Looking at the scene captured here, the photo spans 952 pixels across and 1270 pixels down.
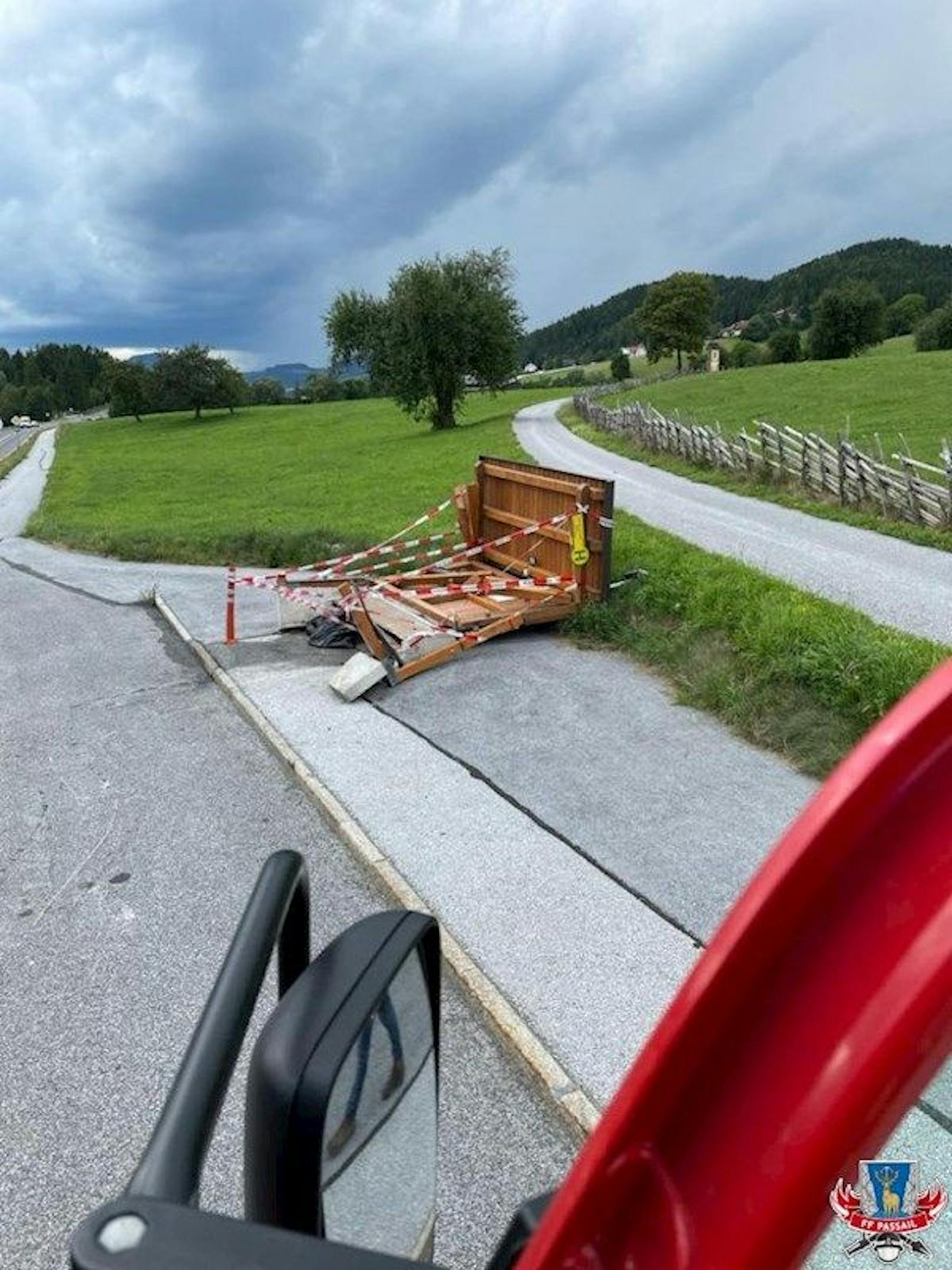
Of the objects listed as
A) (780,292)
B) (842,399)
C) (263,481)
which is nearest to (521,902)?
(263,481)

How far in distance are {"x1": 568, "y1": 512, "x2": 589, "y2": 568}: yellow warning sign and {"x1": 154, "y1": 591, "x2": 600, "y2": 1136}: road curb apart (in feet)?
12.1

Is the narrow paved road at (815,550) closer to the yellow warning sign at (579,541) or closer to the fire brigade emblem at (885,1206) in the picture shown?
the yellow warning sign at (579,541)

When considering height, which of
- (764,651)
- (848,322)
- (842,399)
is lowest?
(764,651)

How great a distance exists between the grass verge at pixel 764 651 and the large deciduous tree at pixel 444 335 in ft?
139

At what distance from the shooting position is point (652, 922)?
4.68 metres

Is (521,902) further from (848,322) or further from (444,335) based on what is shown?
(848,322)

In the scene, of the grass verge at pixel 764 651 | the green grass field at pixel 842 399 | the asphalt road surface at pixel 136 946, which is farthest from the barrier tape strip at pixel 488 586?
the green grass field at pixel 842 399

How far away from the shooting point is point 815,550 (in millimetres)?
13836

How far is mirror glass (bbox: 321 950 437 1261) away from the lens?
3.87 ft

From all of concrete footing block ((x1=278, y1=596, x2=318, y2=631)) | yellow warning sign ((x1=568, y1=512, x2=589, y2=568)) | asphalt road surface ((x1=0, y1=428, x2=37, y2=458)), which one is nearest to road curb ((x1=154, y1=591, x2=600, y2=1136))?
concrete footing block ((x1=278, y1=596, x2=318, y2=631))

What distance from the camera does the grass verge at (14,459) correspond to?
184ft

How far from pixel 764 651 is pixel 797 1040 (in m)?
7.63

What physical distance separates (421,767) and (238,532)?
12454mm

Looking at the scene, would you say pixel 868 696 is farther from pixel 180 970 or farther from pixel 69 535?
pixel 69 535
